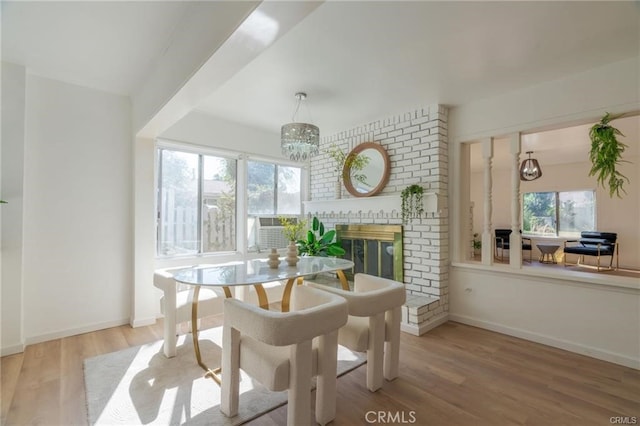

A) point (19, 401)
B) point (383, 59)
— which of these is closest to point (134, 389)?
point (19, 401)

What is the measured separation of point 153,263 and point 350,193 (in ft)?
8.89

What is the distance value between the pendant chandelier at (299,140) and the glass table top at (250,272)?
1096 mm

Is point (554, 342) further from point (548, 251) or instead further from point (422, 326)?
point (548, 251)

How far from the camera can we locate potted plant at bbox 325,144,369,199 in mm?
4105

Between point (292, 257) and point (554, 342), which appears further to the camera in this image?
point (554, 342)

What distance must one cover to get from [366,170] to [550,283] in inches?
94.9

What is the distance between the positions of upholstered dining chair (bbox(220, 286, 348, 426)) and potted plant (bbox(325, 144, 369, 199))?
260 cm

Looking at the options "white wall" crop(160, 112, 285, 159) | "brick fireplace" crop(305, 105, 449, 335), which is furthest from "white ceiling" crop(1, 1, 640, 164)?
"white wall" crop(160, 112, 285, 159)

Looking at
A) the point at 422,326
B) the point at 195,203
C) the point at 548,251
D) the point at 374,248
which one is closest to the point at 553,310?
the point at 422,326

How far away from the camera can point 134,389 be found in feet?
6.56

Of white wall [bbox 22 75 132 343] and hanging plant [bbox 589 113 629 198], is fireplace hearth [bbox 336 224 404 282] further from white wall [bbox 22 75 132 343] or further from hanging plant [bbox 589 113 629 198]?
white wall [bbox 22 75 132 343]

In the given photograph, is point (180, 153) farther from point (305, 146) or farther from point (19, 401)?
point (19, 401)

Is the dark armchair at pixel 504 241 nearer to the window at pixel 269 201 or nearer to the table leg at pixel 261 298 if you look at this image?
the window at pixel 269 201

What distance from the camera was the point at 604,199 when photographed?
6039 mm
